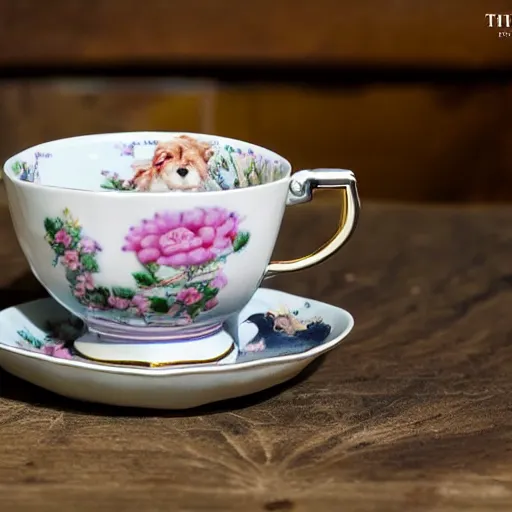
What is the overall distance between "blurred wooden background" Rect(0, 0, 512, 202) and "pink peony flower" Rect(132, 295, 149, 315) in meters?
0.97

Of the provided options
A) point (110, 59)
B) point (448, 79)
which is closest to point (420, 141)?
point (448, 79)

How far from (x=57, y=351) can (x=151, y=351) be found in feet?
0.24

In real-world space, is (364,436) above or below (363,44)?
below

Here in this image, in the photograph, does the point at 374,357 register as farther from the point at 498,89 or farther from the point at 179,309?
the point at 498,89

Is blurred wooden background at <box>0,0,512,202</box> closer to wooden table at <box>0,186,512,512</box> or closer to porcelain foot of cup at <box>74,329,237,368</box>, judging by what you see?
wooden table at <box>0,186,512,512</box>

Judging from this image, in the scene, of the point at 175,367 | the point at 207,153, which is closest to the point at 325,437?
the point at 175,367

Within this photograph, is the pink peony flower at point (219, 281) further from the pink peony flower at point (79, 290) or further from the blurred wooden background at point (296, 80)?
the blurred wooden background at point (296, 80)

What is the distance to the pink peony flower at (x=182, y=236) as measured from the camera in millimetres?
472

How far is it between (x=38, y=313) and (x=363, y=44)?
95 centimetres

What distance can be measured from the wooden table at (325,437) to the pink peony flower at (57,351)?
32 mm

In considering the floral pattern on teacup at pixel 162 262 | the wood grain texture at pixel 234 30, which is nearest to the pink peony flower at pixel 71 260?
the floral pattern on teacup at pixel 162 262

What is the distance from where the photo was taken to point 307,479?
42 cm

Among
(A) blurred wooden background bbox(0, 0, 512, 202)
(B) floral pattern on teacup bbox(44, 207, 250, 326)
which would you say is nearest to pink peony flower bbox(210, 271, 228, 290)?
(B) floral pattern on teacup bbox(44, 207, 250, 326)

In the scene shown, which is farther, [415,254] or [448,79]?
[448,79]
